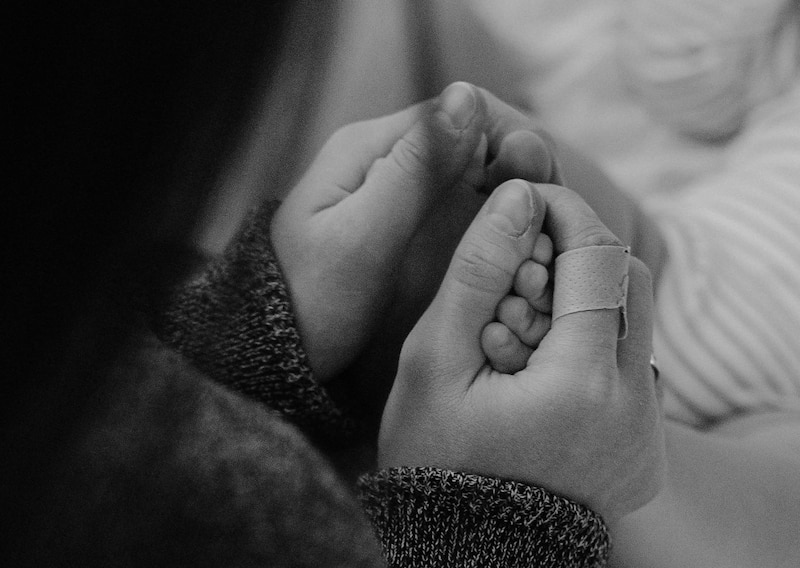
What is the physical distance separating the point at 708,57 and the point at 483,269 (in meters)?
0.52

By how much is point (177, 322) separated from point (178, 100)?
0.34 feet

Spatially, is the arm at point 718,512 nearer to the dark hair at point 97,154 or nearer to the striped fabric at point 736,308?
the striped fabric at point 736,308

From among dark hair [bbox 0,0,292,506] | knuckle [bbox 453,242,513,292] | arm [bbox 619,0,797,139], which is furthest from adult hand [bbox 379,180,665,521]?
arm [bbox 619,0,797,139]

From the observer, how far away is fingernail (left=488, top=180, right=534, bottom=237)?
36 centimetres

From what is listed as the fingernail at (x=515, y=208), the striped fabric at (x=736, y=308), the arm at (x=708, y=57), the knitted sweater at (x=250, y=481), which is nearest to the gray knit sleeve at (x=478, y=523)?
the knitted sweater at (x=250, y=481)

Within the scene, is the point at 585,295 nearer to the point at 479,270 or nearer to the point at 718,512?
the point at 479,270

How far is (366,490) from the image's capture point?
0.39 meters

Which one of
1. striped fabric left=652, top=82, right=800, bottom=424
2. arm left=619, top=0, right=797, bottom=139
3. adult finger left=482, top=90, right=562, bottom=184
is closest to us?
adult finger left=482, top=90, right=562, bottom=184

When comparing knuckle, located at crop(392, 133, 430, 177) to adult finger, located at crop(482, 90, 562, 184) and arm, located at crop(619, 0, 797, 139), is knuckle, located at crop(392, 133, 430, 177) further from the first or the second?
arm, located at crop(619, 0, 797, 139)

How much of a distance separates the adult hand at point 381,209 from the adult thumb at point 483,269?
4 centimetres

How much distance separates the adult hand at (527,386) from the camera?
0.36 m

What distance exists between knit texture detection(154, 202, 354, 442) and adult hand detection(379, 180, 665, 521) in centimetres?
6

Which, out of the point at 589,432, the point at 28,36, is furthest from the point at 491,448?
the point at 28,36

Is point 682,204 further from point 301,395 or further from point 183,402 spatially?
point 183,402
